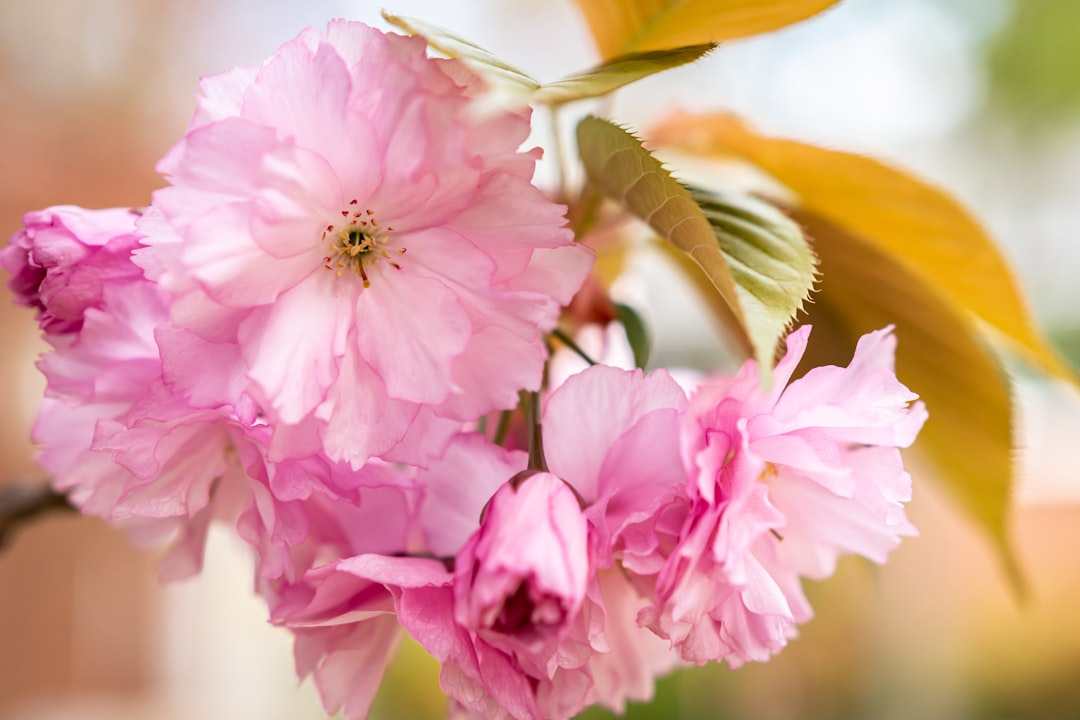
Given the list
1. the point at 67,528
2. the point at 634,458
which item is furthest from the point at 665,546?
the point at 67,528

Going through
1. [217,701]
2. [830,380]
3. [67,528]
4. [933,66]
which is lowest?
[217,701]

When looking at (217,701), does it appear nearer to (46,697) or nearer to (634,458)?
(46,697)

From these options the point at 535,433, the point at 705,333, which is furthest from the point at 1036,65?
the point at 535,433

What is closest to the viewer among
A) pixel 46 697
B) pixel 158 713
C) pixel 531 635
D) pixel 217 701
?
pixel 531 635

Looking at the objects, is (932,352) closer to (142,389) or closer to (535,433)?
(535,433)

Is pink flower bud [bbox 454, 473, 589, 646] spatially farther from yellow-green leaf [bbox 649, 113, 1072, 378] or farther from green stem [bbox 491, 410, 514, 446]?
yellow-green leaf [bbox 649, 113, 1072, 378]

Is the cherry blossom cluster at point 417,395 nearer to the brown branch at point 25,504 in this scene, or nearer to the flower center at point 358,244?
the flower center at point 358,244
